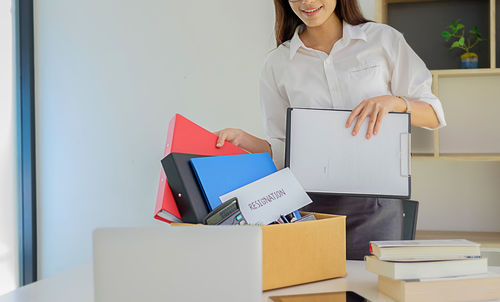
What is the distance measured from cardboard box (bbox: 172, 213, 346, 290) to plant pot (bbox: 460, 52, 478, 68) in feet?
6.49

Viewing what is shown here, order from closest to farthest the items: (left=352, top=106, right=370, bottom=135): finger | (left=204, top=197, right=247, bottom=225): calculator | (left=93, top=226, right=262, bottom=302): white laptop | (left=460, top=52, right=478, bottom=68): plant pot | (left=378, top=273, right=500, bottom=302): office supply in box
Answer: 1. (left=93, top=226, right=262, bottom=302): white laptop
2. (left=378, top=273, right=500, bottom=302): office supply in box
3. (left=204, top=197, right=247, bottom=225): calculator
4. (left=352, top=106, right=370, bottom=135): finger
5. (left=460, top=52, right=478, bottom=68): plant pot

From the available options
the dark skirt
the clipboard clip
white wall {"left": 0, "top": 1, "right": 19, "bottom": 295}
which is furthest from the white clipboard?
white wall {"left": 0, "top": 1, "right": 19, "bottom": 295}

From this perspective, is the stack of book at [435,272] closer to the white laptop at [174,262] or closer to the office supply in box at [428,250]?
the office supply in box at [428,250]

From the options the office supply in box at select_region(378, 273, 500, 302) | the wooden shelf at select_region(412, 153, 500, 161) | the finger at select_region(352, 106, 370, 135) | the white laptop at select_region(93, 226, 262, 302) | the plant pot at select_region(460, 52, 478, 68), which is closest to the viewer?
the white laptop at select_region(93, 226, 262, 302)

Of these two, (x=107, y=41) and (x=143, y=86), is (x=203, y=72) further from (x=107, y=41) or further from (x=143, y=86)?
(x=107, y=41)

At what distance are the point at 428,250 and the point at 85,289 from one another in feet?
2.14

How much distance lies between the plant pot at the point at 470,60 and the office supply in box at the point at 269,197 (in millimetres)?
1954

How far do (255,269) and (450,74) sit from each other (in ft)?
7.26

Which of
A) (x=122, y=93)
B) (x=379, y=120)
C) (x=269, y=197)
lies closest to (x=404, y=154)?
(x=379, y=120)

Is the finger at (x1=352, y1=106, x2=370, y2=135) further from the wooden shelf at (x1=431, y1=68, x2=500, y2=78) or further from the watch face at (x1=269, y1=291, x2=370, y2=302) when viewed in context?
the wooden shelf at (x1=431, y1=68, x2=500, y2=78)

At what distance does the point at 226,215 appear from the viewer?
3.18ft

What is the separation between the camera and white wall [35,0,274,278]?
2.93 metres

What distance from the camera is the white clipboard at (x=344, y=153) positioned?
1282 mm

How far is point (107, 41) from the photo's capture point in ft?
10.1
